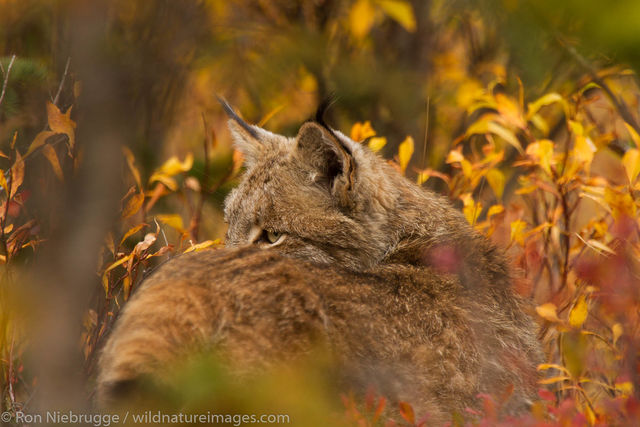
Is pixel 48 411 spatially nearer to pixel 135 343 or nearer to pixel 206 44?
pixel 135 343

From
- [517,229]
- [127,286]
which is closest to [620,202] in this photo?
[517,229]

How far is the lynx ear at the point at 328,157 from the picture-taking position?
3.81m

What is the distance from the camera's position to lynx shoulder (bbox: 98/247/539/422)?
8.05ft

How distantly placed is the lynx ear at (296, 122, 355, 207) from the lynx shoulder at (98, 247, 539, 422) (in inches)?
22.3

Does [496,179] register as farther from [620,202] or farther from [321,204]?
[620,202]

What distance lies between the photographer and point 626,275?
7.80ft

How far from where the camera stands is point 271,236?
403 cm

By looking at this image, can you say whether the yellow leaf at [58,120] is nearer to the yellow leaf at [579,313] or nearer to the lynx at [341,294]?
the lynx at [341,294]

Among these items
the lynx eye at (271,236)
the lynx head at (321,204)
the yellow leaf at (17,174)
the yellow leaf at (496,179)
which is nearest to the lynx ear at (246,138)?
the lynx head at (321,204)

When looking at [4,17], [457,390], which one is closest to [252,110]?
[4,17]

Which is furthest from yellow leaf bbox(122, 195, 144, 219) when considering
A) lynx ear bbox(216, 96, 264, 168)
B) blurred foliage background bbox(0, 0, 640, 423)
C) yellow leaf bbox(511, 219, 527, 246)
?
yellow leaf bbox(511, 219, 527, 246)

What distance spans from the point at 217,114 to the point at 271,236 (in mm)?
5126

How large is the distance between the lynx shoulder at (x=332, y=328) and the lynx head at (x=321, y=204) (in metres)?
0.36

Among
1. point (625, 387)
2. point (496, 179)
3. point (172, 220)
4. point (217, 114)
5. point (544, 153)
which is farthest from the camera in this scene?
point (217, 114)
